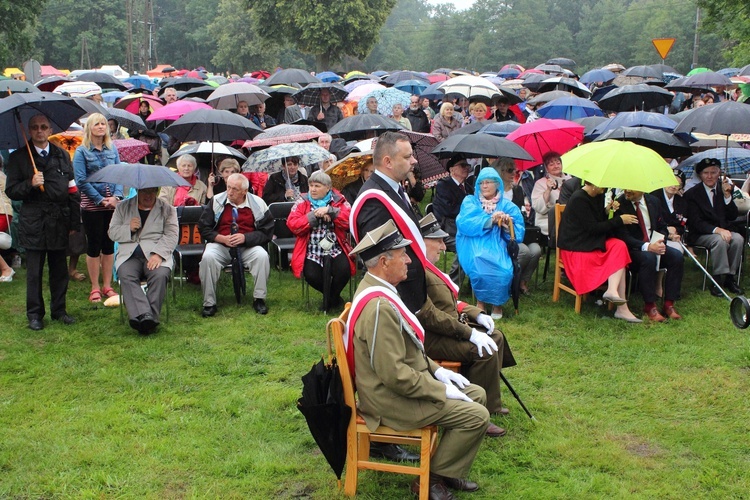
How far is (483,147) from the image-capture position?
27.0ft

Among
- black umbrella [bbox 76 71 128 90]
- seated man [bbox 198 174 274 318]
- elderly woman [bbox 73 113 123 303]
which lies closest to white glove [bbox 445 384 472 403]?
seated man [bbox 198 174 274 318]

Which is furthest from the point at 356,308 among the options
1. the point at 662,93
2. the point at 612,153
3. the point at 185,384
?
the point at 662,93

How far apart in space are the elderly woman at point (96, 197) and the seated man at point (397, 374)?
4490mm

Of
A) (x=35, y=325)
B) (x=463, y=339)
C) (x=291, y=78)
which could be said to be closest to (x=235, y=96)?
(x=291, y=78)

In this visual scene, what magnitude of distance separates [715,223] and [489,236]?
2799 mm

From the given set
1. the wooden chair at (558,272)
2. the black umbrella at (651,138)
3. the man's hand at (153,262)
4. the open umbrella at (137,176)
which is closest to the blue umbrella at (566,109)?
the black umbrella at (651,138)

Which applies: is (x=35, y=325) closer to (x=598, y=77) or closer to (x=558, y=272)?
(x=558, y=272)

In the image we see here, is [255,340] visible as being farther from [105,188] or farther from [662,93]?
[662,93]

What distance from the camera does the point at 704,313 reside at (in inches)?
317

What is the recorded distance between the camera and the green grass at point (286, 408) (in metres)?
4.67

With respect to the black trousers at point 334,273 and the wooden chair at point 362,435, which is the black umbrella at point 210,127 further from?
the wooden chair at point 362,435

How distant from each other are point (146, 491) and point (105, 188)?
14.2ft

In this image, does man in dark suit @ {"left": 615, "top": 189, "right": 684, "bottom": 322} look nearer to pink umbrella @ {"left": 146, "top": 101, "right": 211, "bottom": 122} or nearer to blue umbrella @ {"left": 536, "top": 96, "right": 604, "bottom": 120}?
blue umbrella @ {"left": 536, "top": 96, "right": 604, "bottom": 120}

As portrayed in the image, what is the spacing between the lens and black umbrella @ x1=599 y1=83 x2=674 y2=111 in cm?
1248
